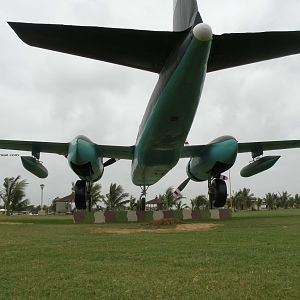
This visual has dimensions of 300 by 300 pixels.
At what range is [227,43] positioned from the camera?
1241cm

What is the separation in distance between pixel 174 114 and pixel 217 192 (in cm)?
822

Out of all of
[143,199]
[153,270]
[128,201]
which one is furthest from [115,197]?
[153,270]

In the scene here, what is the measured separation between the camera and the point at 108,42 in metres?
11.0

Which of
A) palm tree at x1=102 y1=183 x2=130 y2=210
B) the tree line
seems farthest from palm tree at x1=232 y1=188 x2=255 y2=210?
palm tree at x1=102 y1=183 x2=130 y2=210

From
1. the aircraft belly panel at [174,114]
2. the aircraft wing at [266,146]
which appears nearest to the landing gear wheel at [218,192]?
the aircraft belly panel at [174,114]

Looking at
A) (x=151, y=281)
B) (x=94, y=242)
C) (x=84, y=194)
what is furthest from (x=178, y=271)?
(x=84, y=194)

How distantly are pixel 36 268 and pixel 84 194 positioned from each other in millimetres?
15762

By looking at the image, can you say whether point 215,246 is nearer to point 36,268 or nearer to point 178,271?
point 178,271

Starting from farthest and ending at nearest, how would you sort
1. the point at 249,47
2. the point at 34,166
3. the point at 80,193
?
the point at 80,193 < the point at 34,166 < the point at 249,47

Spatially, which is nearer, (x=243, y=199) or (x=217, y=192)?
(x=217, y=192)

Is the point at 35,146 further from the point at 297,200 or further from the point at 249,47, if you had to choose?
the point at 297,200

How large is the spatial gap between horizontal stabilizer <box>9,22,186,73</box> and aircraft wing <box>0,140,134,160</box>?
9.17m

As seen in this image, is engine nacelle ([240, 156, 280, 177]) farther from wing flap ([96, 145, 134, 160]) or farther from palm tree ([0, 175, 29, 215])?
palm tree ([0, 175, 29, 215])

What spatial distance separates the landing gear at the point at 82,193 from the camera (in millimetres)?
22141
